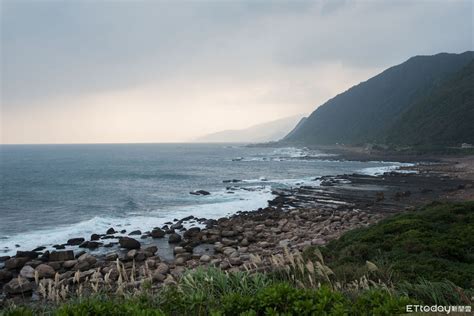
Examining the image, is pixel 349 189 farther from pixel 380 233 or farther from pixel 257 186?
pixel 380 233

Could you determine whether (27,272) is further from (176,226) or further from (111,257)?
(176,226)

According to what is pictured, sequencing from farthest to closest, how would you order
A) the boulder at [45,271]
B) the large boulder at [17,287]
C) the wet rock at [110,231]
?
the wet rock at [110,231] → the boulder at [45,271] → the large boulder at [17,287]

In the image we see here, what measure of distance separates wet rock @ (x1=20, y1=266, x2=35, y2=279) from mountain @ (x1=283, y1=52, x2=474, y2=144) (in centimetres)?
10699

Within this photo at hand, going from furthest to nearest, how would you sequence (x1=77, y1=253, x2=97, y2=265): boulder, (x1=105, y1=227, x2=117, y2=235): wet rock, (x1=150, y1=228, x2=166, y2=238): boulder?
(x1=105, y1=227, x2=117, y2=235): wet rock → (x1=150, y1=228, x2=166, y2=238): boulder → (x1=77, y1=253, x2=97, y2=265): boulder

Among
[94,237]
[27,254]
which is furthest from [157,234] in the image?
[27,254]

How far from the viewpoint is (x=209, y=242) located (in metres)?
21.0

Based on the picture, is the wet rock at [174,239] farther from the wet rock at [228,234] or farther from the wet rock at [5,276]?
the wet rock at [5,276]

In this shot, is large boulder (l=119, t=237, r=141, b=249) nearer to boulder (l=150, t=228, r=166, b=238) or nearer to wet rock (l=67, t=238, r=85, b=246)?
boulder (l=150, t=228, r=166, b=238)

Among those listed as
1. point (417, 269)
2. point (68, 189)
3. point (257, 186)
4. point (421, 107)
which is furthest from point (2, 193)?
point (421, 107)

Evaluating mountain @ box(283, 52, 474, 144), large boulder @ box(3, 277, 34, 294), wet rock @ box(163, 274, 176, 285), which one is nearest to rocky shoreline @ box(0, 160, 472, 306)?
large boulder @ box(3, 277, 34, 294)

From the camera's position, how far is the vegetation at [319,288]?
482cm

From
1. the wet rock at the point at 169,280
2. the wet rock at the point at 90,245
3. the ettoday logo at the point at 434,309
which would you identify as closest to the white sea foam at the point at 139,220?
the wet rock at the point at 90,245

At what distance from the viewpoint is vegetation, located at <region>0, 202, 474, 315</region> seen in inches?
190

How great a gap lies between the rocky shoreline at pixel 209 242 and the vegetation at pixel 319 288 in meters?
2.20
